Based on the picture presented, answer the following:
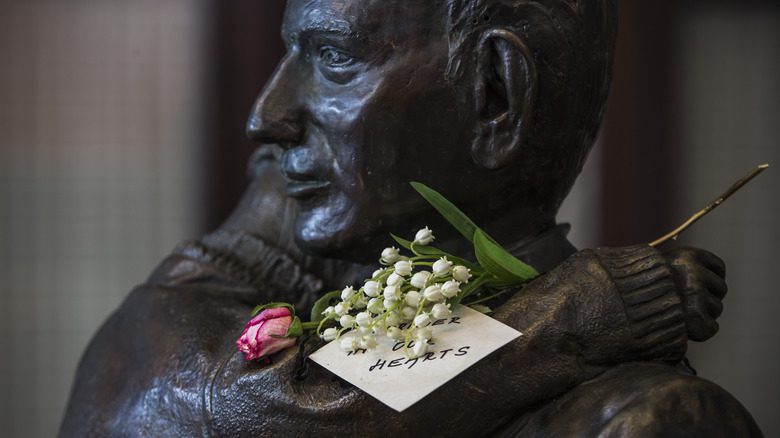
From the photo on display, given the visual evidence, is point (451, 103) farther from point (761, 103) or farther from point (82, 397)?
point (761, 103)

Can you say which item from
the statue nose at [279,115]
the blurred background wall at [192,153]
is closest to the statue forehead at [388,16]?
the statue nose at [279,115]

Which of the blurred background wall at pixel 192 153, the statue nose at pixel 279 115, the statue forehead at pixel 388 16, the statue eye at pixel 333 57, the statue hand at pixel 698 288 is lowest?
the blurred background wall at pixel 192 153

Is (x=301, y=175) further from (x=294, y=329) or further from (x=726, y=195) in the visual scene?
(x=726, y=195)

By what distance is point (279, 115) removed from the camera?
5.98 feet

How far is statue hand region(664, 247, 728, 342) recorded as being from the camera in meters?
1.68

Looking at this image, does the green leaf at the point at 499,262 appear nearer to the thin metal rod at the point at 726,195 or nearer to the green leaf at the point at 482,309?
the green leaf at the point at 482,309

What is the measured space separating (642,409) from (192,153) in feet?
6.94

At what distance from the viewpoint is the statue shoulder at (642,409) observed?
1.59 m

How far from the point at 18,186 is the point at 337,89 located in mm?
2195

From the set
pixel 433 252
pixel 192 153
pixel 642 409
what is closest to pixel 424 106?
pixel 433 252

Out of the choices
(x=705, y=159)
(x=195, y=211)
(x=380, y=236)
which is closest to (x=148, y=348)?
(x=380, y=236)

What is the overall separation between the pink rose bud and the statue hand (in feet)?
1.48

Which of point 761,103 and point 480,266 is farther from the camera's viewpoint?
point 761,103

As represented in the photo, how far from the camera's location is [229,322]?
76.5 inches
